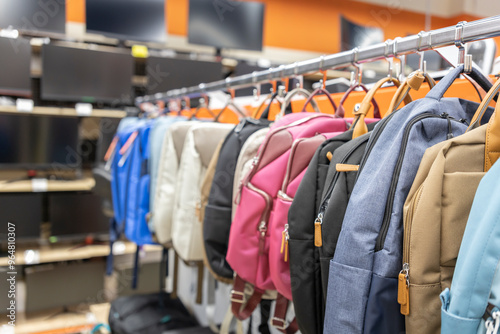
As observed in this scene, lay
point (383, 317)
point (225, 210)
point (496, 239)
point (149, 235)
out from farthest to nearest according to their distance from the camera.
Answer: point (149, 235)
point (225, 210)
point (383, 317)
point (496, 239)

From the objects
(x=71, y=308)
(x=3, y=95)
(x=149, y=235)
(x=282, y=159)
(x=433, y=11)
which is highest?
(x=433, y=11)

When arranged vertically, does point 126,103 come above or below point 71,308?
above

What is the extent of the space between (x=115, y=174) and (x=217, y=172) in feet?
3.12

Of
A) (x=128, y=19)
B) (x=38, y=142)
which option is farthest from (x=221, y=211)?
(x=128, y=19)

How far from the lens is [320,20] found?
4.82 m

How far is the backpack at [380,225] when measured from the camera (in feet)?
2.22

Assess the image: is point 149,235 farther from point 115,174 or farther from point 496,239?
point 496,239

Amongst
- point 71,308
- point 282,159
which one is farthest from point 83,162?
point 282,159

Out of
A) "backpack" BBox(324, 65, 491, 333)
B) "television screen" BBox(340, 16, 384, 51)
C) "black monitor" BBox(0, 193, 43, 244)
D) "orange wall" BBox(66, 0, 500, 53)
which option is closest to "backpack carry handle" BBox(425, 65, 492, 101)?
"backpack" BBox(324, 65, 491, 333)

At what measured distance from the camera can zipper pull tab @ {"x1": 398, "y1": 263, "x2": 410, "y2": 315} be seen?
644 mm

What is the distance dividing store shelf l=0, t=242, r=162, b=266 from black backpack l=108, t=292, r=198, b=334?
23.3 inches

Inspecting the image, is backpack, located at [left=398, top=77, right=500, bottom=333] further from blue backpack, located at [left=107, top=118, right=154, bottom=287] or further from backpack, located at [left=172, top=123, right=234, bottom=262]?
blue backpack, located at [left=107, top=118, right=154, bottom=287]

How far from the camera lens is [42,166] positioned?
273 cm

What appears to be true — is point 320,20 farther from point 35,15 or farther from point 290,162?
point 290,162
